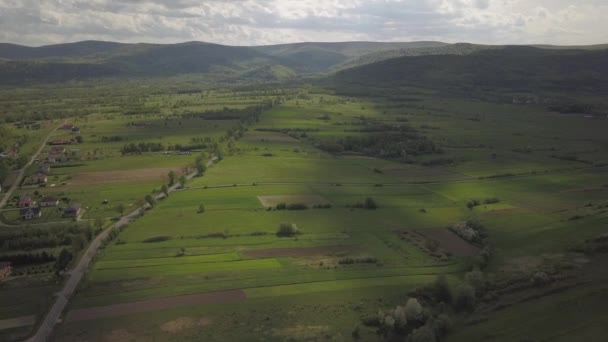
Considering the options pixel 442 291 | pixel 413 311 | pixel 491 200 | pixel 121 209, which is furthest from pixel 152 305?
pixel 491 200

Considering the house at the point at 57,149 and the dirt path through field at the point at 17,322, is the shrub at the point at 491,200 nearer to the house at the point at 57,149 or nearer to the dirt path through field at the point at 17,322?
the dirt path through field at the point at 17,322

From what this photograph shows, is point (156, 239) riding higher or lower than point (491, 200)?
lower

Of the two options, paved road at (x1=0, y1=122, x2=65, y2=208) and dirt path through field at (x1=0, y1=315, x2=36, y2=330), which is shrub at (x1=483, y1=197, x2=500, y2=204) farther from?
paved road at (x1=0, y1=122, x2=65, y2=208)

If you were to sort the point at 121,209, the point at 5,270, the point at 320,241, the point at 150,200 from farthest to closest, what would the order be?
the point at 150,200
the point at 121,209
the point at 320,241
the point at 5,270

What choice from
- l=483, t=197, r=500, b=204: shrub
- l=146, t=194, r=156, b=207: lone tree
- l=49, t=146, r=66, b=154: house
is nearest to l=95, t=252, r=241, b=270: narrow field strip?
l=146, t=194, r=156, b=207: lone tree

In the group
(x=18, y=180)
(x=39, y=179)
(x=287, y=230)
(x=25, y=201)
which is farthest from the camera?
(x=18, y=180)

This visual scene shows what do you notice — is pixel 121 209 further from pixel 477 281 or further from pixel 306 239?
pixel 477 281

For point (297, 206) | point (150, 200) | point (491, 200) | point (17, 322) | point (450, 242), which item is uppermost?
point (491, 200)

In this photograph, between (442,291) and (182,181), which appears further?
(182,181)
